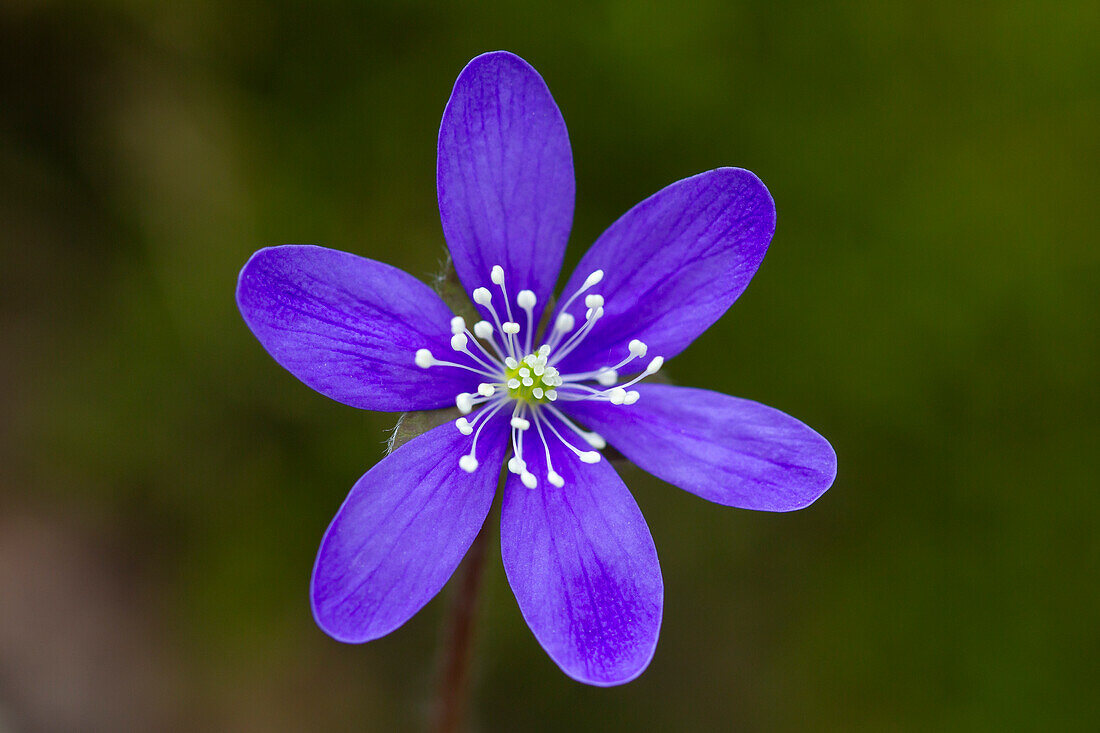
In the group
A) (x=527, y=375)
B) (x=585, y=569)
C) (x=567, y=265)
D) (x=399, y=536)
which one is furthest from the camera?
(x=567, y=265)

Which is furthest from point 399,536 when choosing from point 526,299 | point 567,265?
point 567,265

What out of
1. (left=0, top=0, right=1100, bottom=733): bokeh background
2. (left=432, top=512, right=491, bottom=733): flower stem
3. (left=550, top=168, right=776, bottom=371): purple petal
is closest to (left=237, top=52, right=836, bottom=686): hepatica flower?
(left=550, top=168, right=776, bottom=371): purple petal

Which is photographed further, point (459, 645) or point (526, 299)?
point (459, 645)

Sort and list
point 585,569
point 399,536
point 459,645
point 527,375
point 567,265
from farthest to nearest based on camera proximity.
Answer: point 567,265 → point 459,645 → point 527,375 → point 585,569 → point 399,536

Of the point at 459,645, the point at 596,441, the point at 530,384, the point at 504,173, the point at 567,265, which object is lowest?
the point at 459,645

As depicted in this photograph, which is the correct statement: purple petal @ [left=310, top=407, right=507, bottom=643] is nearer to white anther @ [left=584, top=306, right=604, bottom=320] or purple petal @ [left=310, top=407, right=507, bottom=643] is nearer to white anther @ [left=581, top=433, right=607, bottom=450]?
white anther @ [left=581, top=433, right=607, bottom=450]

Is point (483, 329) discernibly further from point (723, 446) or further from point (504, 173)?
point (723, 446)

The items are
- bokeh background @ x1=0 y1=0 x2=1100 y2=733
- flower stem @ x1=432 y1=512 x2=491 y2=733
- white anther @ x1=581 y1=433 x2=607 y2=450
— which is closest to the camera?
white anther @ x1=581 y1=433 x2=607 y2=450

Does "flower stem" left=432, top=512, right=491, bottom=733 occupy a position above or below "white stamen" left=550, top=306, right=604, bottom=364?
below
